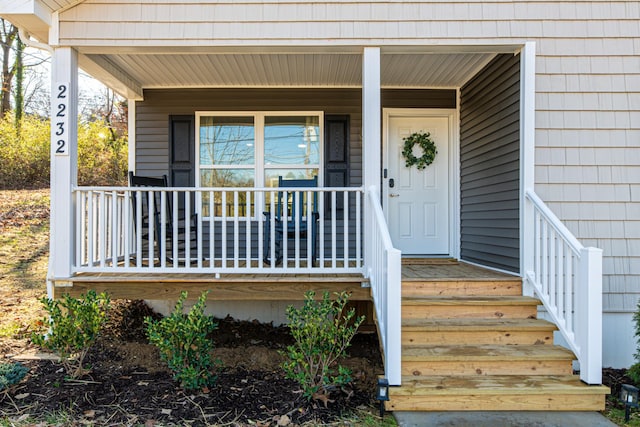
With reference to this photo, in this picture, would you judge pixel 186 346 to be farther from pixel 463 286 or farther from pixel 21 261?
pixel 21 261

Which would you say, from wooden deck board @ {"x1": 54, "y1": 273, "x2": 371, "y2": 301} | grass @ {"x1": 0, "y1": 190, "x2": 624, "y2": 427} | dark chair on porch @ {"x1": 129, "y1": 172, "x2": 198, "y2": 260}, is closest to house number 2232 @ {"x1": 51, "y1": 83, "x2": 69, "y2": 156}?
dark chair on porch @ {"x1": 129, "y1": 172, "x2": 198, "y2": 260}

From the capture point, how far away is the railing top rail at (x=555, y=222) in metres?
2.88

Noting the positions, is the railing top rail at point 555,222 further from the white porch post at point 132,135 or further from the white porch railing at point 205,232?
the white porch post at point 132,135

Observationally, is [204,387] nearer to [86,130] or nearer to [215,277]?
[215,277]

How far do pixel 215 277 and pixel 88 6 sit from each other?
2541 millimetres

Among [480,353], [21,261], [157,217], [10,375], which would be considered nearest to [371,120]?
[480,353]

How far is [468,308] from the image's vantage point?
331cm

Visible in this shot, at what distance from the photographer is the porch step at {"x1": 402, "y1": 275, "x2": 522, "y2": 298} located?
3479mm

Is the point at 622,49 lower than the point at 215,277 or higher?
higher

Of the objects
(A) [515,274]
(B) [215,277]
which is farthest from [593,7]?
(B) [215,277]

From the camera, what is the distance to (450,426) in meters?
2.46

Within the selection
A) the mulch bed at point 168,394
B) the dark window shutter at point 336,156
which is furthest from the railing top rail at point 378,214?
the dark window shutter at point 336,156

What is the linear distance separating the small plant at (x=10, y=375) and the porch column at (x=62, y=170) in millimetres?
778

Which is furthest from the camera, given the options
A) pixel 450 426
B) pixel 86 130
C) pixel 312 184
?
pixel 86 130
